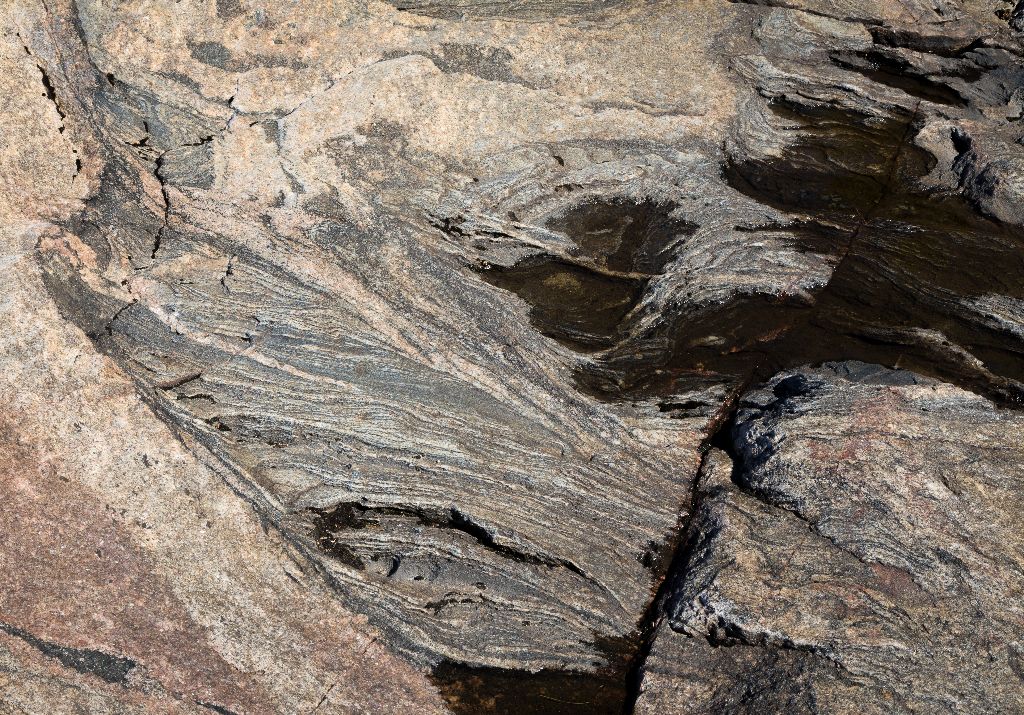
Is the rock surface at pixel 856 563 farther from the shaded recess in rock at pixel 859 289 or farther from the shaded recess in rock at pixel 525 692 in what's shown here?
the shaded recess in rock at pixel 859 289

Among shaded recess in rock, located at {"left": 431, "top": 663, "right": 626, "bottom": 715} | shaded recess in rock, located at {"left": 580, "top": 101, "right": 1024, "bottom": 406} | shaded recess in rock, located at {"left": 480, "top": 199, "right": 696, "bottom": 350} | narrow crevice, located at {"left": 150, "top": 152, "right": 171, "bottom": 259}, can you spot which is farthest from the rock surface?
narrow crevice, located at {"left": 150, "top": 152, "right": 171, "bottom": 259}

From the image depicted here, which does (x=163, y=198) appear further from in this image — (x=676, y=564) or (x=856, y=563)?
(x=856, y=563)

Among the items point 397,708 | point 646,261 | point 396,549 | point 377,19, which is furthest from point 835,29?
point 397,708

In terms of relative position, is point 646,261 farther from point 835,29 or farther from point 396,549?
point 835,29

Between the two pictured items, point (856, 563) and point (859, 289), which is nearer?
point (856, 563)

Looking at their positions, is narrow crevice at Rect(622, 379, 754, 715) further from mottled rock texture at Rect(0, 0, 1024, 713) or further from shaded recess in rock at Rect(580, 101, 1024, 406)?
shaded recess in rock at Rect(580, 101, 1024, 406)

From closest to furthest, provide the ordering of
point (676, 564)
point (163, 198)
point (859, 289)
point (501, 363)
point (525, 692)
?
point (525, 692), point (676, 564), point (501, 363), point (163, 198), point (859, 289)

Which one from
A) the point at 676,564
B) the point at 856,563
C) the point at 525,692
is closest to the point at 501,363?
the point at 676,564

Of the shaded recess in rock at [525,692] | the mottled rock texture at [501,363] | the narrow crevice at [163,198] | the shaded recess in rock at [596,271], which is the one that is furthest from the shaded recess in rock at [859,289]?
the narrow crevice at [163,198]
